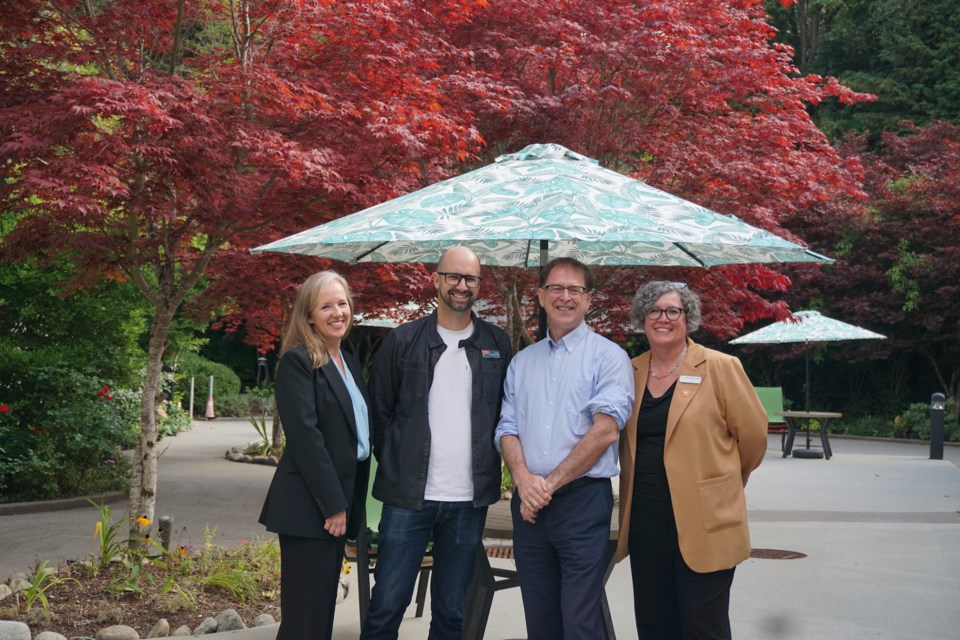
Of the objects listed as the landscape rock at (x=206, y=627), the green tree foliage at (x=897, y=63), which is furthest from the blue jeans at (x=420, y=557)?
the green tree foliage at (x=897, y=63)

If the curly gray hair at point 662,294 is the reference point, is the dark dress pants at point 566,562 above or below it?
below

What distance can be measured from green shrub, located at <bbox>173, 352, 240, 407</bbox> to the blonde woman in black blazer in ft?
74.6

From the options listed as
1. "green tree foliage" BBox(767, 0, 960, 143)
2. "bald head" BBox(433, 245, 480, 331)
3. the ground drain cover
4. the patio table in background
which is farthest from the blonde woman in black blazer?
"green tree foliage" BBox(767, 0, 960, 143)

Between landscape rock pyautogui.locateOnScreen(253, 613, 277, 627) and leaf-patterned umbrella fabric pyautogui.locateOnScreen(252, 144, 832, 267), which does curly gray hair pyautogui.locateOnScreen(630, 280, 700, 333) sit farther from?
landscape rock pyautogui.locateOnScreen(253, 613, 277, 627)

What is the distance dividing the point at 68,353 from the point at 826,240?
17.8 m

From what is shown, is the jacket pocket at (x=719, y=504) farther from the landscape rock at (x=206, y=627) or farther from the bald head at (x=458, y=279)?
the landscape rock at (x=206, y=627)

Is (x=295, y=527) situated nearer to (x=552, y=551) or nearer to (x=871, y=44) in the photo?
(x=552, y=551)

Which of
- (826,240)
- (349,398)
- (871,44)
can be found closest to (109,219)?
(349,398)

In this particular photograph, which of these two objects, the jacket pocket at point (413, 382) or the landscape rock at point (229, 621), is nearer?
the jacket pocket at point (413, 382)

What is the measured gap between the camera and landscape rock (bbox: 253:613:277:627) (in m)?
5.24

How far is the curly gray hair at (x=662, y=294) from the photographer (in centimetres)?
376

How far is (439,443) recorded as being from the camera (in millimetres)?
3879

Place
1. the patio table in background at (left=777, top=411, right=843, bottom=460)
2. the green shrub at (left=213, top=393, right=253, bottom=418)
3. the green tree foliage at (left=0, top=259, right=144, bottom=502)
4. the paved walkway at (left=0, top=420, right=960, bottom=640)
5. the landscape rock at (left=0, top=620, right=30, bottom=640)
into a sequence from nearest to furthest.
Answer: the landscape rock at (left=0, top=620, right=30, bottom=640)
the paved walkway at (left=0, top=420, right=960, bottom=640)
the green tree foliage at (left=0, top=259, right=144, bottom=502)
the patio table in background at (left=777, top=411, right=843, bottom=460)
the green shrub at (left=213, top=393, right=253, bottom=418)

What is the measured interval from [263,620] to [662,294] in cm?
288
